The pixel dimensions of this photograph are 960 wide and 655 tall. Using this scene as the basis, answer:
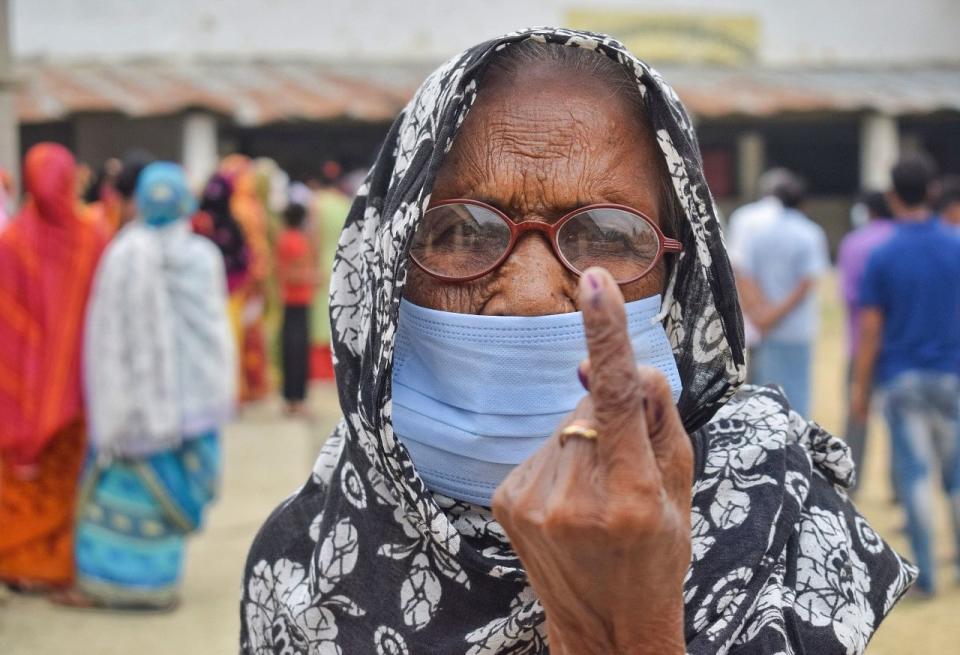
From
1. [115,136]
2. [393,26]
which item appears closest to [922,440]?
[115,136]

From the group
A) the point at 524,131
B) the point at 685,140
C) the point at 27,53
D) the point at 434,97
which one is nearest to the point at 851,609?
the point at 685,140

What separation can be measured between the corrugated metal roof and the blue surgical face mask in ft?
48.6

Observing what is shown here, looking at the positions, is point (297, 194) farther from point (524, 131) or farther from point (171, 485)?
point (524, 131)

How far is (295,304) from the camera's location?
400 inches

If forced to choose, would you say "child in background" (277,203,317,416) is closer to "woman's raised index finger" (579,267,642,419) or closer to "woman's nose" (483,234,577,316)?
"woman's nose" (483,234,577,316)

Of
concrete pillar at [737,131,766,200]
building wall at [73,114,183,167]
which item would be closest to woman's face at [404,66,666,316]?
building wall at [73,114,183,167]

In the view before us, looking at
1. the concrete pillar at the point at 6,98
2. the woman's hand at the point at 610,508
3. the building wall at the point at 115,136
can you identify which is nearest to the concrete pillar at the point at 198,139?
the building wall at the point at 115,136

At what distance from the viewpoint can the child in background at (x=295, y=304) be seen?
998cm

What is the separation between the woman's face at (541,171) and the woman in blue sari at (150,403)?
383 centimetres

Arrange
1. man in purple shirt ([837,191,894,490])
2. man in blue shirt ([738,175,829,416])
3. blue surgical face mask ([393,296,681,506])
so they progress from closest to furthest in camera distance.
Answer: blue surgical face mask ([393,296,681,506]), man in purple shirt ([837,191,894,490]), man in blue shirt ([738,175,829,416])

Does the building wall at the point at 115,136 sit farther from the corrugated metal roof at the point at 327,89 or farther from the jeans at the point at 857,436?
the jeans at the point at 857,436

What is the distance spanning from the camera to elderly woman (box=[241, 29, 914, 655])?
1513 mm

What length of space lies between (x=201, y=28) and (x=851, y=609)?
19.1m

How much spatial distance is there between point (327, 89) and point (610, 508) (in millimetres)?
17424
